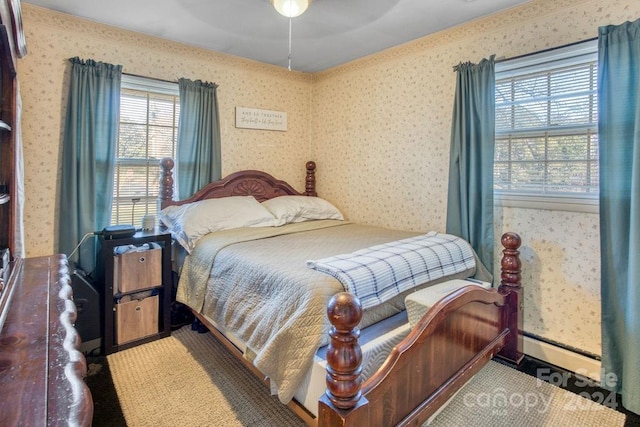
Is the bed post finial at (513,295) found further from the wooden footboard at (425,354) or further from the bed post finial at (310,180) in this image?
the bed post finial at (310,180)

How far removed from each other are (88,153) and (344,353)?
2.55 m

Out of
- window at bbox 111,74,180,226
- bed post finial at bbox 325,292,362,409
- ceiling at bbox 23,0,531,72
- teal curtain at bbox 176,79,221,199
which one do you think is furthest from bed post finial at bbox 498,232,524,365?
window at bbox 111,74,180,226

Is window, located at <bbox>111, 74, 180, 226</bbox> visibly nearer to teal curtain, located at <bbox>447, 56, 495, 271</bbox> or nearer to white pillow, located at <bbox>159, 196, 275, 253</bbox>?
white pillow, located at <bbox>159, 196, 275, 253</bbox>

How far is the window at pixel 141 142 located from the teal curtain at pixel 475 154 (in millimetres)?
2454

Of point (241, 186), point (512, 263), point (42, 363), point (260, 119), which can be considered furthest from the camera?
point (260, 119)

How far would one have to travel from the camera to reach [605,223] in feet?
6.73

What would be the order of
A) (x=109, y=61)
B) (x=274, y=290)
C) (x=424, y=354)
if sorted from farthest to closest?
(x=109, y=61)
(x=274, y=290)
(x=424, y=354)

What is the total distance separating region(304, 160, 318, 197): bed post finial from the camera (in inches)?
161

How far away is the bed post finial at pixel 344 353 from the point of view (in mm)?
1150

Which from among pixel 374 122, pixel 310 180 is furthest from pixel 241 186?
pixel 374 122

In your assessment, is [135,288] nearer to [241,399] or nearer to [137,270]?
[137,270]

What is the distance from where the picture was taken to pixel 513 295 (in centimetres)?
220

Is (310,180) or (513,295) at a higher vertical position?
(310,180)

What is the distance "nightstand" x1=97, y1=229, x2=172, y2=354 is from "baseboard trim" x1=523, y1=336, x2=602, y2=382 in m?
2.69
